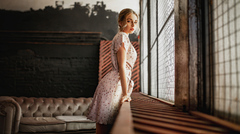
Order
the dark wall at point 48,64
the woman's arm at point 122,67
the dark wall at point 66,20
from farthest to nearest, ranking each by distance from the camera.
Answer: the dark wall at point 66,20 < the dark wall at point 48,64 < the woman's arm at point 122,67

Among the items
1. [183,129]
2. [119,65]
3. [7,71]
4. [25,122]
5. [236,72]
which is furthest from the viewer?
[7,71]

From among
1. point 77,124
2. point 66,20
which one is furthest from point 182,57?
point 66,20

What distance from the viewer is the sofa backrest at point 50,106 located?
4602 millimetres

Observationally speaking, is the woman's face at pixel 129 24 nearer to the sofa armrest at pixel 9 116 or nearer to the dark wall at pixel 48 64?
the sofa armrest at pixel 9 116

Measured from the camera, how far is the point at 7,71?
6.89 metres

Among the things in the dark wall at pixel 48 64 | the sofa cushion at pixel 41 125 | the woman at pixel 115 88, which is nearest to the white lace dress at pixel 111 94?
the woman at pixel 115 88

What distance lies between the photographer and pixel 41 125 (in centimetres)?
402

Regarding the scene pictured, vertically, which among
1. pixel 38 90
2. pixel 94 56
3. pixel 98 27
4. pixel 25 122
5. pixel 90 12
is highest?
pixel 90 12

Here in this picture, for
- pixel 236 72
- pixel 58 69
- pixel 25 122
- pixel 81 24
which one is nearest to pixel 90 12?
pixel 81 24

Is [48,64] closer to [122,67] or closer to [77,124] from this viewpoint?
[77,124]

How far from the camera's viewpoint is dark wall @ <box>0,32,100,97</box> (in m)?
6.89

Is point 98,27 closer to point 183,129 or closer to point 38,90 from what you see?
point 38,90

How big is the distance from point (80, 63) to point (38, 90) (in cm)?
155

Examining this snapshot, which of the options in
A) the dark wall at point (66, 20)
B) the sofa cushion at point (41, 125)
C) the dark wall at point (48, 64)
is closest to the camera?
the sofa cushion at point (41, 125)
